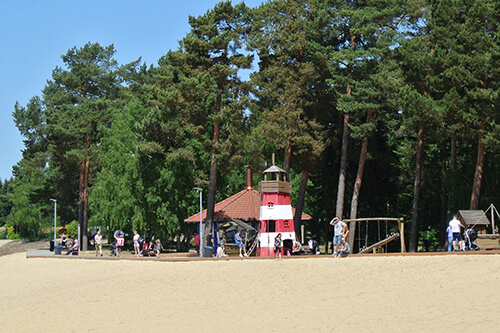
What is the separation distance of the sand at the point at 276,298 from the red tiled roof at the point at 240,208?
52.5 feet

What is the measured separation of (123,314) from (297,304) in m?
5.81

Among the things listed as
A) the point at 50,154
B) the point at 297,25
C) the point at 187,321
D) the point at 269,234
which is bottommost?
the point at 187,321

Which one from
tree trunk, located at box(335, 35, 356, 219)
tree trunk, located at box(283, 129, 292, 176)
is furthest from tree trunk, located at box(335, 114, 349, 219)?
tree trunk, located at box(283, 129, 292, 176)

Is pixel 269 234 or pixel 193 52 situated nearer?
pixel 269 234

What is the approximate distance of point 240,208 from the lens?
50438 millimetres

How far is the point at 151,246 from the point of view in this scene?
4525 centimetres

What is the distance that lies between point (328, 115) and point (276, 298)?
23.6 meters

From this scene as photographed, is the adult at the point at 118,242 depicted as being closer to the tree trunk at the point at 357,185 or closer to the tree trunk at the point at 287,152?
the tree trunk at the point at 287,152

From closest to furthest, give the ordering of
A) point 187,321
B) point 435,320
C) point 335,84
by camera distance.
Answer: point 435,320 → point 187,321 → point 335,84

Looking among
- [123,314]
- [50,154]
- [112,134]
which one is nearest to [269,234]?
[123,314]

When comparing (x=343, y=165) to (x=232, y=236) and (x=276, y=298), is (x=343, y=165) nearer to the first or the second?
(x=232, y=236)

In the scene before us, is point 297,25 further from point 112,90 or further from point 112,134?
point 112,90

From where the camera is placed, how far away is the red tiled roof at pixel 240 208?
162 ft

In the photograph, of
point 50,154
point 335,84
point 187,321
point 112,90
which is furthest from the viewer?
point 112,90
